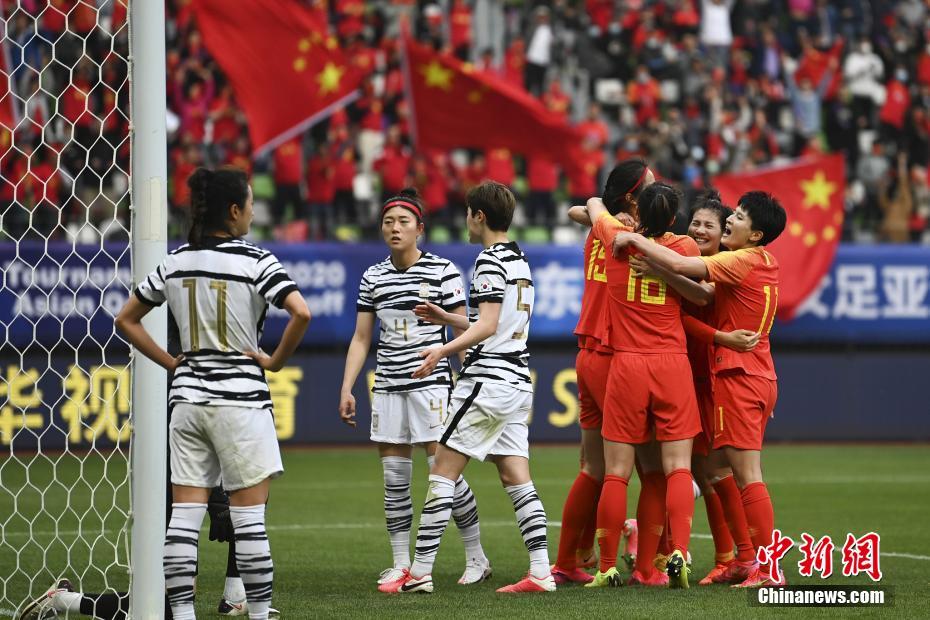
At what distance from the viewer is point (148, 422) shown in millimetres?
5844

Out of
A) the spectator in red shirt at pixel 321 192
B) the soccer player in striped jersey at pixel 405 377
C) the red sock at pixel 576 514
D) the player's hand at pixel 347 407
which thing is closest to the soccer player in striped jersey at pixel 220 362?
the player's hand at pixel 347 407

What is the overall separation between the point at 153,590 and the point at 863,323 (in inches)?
558

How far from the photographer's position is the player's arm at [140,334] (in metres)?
5.47

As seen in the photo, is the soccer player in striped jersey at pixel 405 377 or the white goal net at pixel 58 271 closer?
the soccer player in striped jersey at pixel 405 377

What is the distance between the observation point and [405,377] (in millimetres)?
7562

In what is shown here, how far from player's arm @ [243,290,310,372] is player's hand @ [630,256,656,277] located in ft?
6.84

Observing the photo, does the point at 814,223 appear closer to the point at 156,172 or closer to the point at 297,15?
the point at 297,15

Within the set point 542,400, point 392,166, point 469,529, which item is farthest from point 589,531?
point 392,166

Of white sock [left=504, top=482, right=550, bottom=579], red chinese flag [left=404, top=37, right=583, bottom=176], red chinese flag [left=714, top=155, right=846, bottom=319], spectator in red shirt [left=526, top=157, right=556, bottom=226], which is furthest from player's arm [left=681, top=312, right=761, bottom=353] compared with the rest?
spectator in red shirt [left=526, top=157, right=556, bottom=226]

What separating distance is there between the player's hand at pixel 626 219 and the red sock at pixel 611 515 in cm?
133

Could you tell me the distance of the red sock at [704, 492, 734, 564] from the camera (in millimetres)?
7383

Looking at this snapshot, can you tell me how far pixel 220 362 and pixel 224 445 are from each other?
0.33 m

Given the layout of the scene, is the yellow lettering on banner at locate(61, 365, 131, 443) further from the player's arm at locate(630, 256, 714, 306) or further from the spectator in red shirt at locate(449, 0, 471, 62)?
the player's arm at locate(630, 256, 714, 306)

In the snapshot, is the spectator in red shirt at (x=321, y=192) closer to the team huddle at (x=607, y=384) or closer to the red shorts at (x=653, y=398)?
the team huddle at (x=607, y=384)
